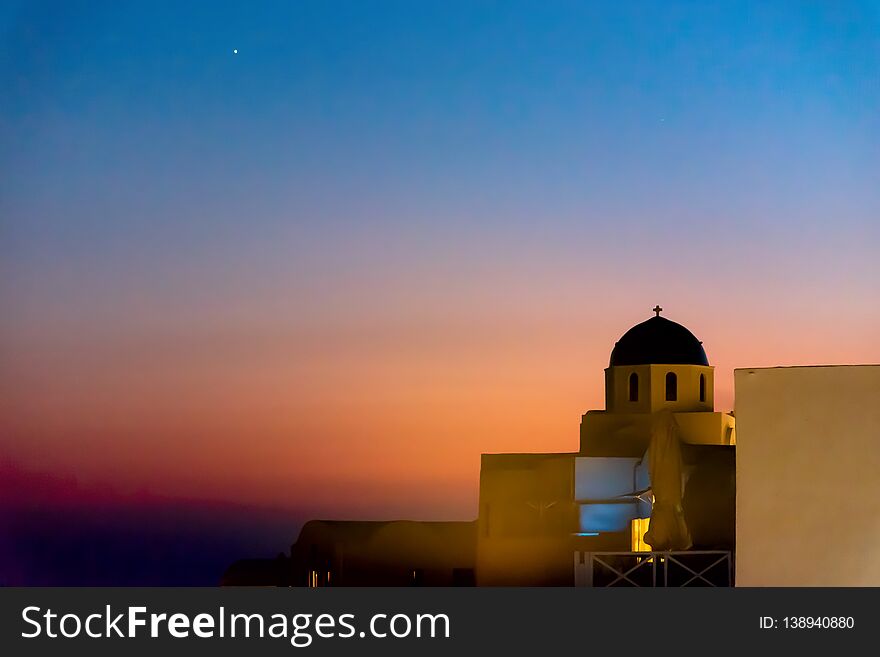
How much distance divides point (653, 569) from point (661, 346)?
11.2 m

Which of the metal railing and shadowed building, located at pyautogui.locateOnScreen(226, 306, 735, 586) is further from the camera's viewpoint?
shadowed building, located at pyautogui.locateOnScreen(226, 306, 735, 586)

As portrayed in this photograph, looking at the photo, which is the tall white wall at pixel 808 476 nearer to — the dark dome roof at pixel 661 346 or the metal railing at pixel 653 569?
the metal railing at pixel 653 569

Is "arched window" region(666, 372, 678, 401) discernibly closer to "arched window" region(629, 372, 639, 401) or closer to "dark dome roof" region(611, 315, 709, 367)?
"dark dome roof" region(611, 315, 709, 367)

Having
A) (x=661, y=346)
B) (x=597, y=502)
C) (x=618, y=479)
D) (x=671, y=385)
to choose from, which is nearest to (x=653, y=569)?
(x=597, y=502)

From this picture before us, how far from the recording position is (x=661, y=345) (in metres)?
26.4

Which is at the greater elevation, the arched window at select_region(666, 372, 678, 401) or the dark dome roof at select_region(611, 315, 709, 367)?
the dark dome roof at select_region(611, 315, 709, 367)

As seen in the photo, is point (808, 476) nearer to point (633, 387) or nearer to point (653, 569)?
point (653, 569)

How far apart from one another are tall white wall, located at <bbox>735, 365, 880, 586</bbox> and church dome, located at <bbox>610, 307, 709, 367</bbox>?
54.0 feet

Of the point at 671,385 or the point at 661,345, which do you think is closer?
the point at 671,385

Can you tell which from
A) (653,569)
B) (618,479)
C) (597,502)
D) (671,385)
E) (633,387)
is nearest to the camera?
(653,569)

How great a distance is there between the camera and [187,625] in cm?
772

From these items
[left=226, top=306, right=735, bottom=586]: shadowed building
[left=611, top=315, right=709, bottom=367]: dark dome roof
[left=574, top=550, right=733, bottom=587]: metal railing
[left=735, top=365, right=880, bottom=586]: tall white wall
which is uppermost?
[left=611, top=315, right=709, bottom=367]: dark dome roof

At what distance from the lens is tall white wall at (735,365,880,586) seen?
9461 mm

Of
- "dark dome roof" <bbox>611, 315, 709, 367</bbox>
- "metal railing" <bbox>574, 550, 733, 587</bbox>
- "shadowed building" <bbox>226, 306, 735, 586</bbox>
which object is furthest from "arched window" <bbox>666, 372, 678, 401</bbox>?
"metal railing" <bbox>574, 550, 733, 587</bbox>
